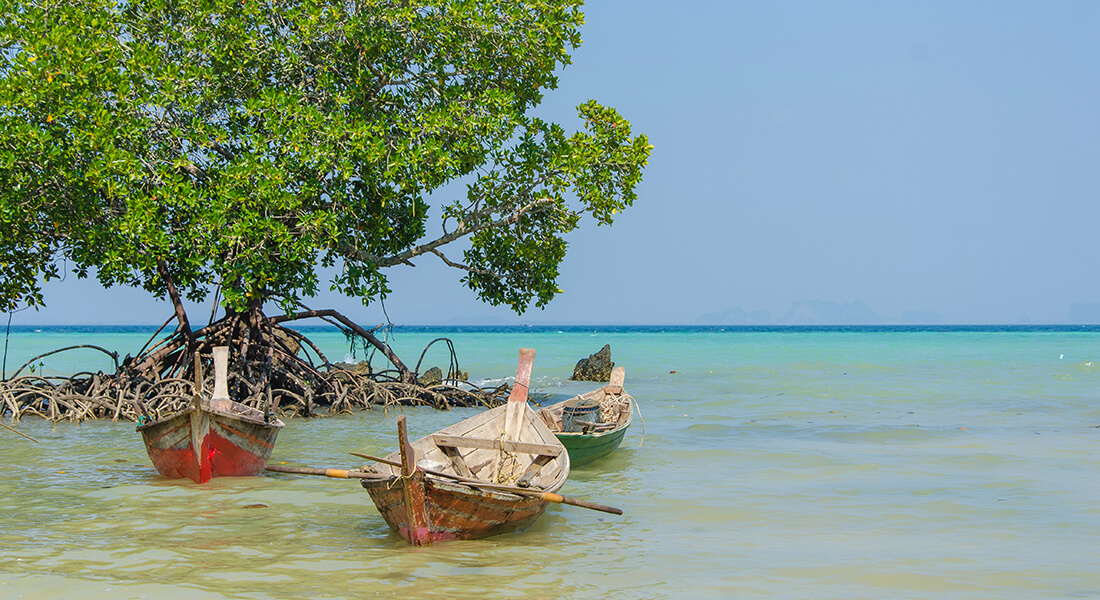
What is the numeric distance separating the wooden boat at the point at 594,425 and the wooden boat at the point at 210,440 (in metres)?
3.11

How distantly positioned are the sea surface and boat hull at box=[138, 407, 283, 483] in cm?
24

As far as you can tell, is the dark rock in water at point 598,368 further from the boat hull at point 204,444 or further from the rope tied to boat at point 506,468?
the rope tied to boat at point 506,468

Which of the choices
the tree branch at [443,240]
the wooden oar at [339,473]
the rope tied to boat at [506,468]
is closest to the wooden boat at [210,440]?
the wooden oar at [339,473]

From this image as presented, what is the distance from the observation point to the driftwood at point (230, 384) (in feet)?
46.0

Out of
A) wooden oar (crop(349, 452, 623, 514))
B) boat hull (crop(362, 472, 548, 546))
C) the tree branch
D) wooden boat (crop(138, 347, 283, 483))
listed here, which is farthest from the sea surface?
the tree branch

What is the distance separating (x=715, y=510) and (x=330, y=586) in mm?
3749

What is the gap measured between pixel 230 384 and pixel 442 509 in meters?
8.69

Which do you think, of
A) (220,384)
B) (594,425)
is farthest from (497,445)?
(594,425)

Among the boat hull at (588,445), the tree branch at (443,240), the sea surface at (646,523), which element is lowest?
the sea surface at (646,523)

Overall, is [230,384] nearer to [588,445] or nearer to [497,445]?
[588,445]

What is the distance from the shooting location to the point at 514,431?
8.72m

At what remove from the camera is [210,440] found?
9.02 meters

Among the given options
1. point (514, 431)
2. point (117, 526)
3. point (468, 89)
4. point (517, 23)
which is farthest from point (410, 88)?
point (117, 526)

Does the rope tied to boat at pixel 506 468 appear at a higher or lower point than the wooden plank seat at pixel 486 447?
lower
